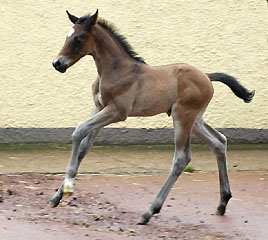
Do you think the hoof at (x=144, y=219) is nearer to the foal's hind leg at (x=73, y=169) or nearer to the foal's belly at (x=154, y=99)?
the foal's hind leg at (x=73, y=169)

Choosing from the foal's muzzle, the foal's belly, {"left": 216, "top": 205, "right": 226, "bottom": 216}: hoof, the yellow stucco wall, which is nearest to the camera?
the foal's muzzle

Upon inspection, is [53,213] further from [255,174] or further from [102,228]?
[255,174]

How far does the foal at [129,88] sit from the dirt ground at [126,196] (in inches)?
10.3

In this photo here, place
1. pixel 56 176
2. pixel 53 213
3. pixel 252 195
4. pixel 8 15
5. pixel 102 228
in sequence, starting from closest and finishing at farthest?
pixel 102 228 < pixel 53 213 < pixel 252 195 < pixel 56 176 < pixel 8 15

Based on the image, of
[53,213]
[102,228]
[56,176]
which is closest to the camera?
[102,228]

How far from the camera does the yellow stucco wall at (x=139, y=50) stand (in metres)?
9.67

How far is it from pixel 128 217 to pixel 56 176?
1883 millimetres

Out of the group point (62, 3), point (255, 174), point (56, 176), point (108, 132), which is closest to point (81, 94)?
point (108, 132)

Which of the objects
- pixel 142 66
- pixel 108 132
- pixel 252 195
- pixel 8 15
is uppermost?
pixel 142 66

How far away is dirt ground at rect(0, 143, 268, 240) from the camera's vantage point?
19.6 feet

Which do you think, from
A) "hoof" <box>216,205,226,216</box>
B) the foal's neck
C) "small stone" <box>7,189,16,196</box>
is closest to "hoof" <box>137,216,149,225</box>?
"hoof" <box>216,205,226,216</box>

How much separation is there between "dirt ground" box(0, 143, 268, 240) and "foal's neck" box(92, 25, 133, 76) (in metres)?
1.31

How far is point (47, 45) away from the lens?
31.9 feet

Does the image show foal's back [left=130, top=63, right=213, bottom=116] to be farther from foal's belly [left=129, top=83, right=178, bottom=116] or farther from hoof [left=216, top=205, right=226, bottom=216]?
hoof [left=216, top=205, right=226, bottom=216]
